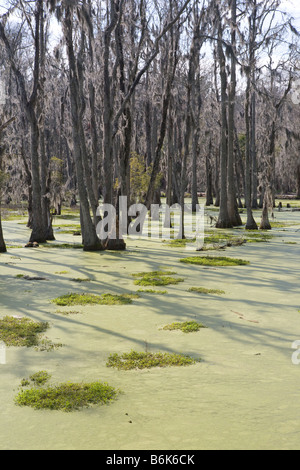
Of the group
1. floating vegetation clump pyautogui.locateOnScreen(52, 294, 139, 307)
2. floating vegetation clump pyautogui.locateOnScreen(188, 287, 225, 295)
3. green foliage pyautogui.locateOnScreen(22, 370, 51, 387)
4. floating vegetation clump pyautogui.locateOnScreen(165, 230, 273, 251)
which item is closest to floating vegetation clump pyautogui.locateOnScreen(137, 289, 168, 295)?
floating vegetation clump pyautogui.locateOnScreen(52, 294, 139, 307)

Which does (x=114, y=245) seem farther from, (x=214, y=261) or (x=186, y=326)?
(x=186, y=326)

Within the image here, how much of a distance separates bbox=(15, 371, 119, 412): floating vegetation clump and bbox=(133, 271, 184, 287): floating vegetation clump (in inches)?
231

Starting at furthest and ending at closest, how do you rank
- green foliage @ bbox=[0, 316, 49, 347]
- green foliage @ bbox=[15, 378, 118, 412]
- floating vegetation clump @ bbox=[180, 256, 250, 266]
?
floating vegetation clump @ bbox=[180, 256, 250, 266], green foliage @ bbox=[0, 316, 49, 347], green foliage @ bbox=[15, 378, 118, 412]

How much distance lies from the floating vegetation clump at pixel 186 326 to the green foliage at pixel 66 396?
2.33 meters

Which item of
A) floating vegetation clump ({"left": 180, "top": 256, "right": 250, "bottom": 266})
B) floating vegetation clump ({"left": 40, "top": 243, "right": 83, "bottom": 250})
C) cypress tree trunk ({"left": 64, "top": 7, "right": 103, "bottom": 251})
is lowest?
floating vegetation clump ({"left": 180, "top": 256, "right": 250, "bottom": 266})

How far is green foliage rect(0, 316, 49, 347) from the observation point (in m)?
7.07

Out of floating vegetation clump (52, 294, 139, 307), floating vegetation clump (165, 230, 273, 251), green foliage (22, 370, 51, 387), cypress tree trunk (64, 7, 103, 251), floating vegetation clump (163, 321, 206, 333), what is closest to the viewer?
green foliage (22, 370, 51, 387)

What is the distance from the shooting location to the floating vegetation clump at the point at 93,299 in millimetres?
9453

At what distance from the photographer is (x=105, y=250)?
704 inches

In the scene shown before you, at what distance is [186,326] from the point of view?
7.79m

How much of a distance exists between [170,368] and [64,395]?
135cm

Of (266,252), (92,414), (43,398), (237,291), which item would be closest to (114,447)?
(92,414)

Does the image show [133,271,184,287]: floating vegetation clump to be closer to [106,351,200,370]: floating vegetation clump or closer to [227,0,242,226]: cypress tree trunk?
[106,351,200,370]: floating vegetation clump
